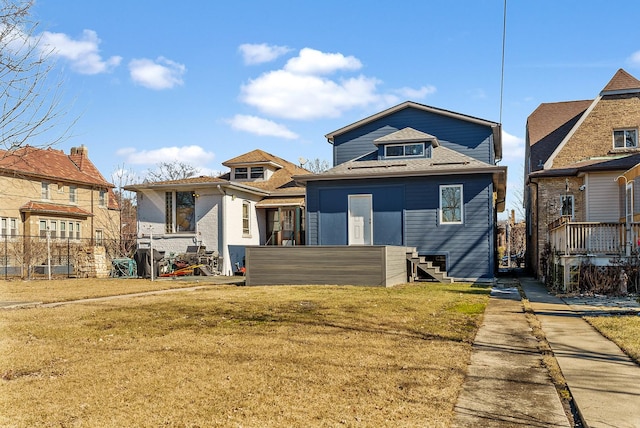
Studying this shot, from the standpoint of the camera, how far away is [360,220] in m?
22.0

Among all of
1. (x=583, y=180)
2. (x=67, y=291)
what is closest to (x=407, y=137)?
(x=583, y=180)

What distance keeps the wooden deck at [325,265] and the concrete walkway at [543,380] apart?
7.09 meters

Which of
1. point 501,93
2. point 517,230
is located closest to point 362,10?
point 501,93

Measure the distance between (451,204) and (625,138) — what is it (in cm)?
902

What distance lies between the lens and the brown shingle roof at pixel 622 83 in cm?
2316

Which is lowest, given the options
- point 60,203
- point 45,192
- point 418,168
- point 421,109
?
point 60,203

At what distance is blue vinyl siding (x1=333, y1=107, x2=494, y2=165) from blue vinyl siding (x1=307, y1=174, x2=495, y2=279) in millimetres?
2802

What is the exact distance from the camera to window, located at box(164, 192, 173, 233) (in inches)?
975

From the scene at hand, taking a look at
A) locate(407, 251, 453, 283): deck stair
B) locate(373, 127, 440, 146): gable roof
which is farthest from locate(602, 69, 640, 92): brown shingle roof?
locate(407, 251, 453, 283): deck stair

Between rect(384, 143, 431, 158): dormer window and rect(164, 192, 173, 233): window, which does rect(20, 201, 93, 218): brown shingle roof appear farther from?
rect(384, 143, 431, 158): dormer window

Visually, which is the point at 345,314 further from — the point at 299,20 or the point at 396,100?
the point at 396,100

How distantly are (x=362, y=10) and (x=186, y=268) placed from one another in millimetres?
12867

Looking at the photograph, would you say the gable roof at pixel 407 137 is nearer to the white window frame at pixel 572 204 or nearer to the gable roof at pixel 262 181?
the gable roof at pixel 262 181

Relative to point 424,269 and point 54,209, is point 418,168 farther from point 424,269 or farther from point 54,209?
point 54,209
